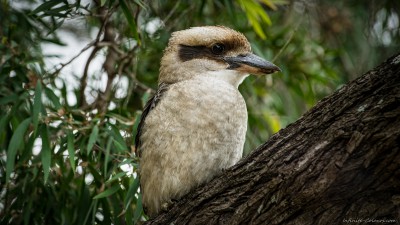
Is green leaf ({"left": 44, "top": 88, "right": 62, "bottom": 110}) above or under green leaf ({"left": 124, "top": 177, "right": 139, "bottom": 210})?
above

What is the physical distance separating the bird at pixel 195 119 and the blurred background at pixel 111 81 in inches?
13.2

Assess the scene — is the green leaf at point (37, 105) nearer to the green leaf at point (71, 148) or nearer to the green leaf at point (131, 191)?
the green leaf at point (71, 148)

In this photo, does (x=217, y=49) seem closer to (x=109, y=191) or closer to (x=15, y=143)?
(x=109, y=191)

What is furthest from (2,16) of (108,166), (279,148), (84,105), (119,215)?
(279,148)

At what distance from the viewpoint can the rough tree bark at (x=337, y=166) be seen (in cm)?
172

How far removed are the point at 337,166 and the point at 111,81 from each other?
2069 millimetres

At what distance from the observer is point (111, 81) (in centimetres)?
363

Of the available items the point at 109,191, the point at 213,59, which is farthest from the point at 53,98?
the point at 213,59

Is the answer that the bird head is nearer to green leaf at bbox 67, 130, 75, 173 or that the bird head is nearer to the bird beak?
the bird beak

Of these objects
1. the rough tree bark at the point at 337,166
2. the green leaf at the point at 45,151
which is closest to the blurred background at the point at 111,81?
the green leaf at the point at 45,151

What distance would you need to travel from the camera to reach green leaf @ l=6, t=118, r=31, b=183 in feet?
9.29

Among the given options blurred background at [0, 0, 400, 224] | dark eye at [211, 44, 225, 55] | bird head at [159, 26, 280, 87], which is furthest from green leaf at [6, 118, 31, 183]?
dark eye at [211, 44, 225, 55]

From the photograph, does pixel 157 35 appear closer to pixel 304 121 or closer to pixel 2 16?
pixel 2 16

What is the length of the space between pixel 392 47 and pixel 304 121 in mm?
1880
